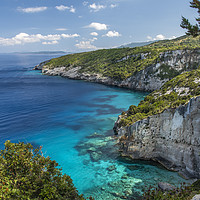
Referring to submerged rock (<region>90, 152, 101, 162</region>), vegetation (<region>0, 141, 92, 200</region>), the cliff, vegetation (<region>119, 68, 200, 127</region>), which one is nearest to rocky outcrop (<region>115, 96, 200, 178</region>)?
the cliff

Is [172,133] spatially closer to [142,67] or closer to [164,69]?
[164,69]

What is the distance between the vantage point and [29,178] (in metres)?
10.1

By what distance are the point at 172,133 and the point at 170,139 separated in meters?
0.95

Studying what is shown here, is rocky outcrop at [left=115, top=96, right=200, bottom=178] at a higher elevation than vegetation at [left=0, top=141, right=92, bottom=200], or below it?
below

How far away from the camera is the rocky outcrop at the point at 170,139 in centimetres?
1925

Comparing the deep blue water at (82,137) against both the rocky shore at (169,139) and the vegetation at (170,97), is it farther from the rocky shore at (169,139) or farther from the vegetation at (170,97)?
the vegetation at (170,97)

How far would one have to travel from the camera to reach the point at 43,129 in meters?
35.4

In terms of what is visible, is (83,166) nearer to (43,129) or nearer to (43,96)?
(43,129)

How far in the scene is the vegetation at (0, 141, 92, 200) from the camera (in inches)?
368

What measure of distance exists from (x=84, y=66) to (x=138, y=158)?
9620cm

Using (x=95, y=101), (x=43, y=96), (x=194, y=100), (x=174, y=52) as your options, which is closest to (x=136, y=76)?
(x=174, y=52)

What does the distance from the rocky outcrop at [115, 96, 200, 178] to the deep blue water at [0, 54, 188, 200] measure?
1.62m

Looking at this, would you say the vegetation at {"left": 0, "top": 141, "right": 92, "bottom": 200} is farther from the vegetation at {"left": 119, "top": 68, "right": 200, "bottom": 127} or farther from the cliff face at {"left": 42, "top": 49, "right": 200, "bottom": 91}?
the cliff face at {"left": 42, "top": 49, "right": 200, "bottom": 91}

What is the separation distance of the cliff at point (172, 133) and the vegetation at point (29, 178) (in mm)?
15241
